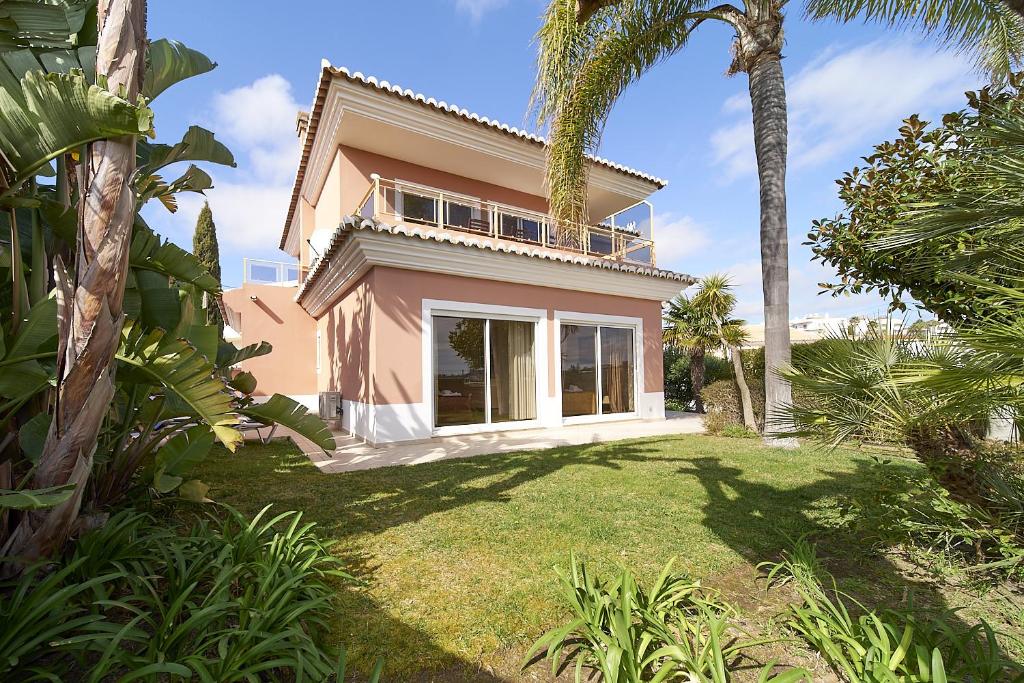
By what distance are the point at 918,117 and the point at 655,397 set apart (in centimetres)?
996

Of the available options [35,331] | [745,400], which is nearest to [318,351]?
[35,331]

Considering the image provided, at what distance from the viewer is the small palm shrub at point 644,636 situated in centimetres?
203

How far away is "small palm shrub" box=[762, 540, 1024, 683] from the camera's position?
1.88 m

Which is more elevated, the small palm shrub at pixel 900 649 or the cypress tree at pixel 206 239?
the cypress tree at pixel 206 239

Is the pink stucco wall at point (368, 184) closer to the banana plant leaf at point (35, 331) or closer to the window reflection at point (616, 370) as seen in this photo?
the window reflection at point (616, 370)

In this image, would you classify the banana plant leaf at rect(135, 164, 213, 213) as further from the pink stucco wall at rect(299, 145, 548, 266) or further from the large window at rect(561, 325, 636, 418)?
the large window at rect(561, 325, 636, 418)

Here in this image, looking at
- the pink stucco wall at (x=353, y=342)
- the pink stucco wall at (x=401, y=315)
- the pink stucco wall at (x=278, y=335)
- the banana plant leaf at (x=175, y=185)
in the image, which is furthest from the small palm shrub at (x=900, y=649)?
the pink stucco wall at (x=278, y=335)

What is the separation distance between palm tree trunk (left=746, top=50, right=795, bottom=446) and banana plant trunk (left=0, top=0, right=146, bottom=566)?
382 inches

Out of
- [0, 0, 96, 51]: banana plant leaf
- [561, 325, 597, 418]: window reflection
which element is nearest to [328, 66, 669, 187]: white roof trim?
[561, 325, 597, 418]: window reflection

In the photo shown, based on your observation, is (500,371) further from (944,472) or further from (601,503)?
(944,472)

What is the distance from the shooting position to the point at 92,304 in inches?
92.8

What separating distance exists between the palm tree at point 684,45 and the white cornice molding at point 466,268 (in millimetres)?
2042

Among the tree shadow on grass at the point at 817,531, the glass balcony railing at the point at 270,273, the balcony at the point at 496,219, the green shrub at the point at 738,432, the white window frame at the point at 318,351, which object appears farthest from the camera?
the white window frame at the point at 318,351

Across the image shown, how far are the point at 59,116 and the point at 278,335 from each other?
14.5m
